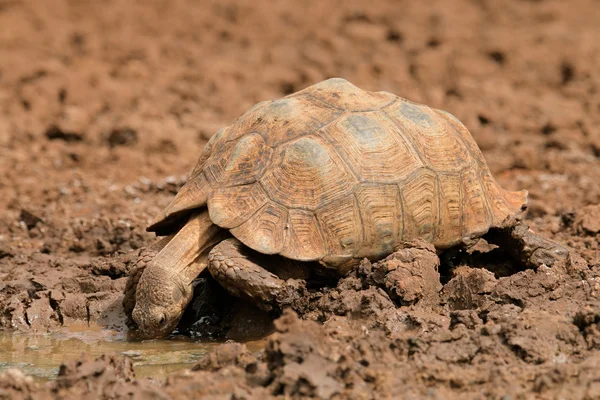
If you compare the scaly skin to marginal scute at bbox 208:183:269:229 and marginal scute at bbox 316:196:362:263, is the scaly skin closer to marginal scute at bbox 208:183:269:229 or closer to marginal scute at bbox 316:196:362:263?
marginal scute at bbox 208:183:269:229

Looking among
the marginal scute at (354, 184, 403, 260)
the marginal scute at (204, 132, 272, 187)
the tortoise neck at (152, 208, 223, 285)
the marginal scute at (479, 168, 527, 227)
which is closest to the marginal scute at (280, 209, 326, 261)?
the marginal scute at (354, 184, 403, 260)

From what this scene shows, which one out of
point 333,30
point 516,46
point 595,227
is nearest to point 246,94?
point 333,30

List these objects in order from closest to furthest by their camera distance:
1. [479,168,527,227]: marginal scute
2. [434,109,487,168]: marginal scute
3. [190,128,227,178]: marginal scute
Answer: [190,128,227,178]: marginal scute < [479,168,527,227]: marginal scute < [434,109,487,168]: marginal scute

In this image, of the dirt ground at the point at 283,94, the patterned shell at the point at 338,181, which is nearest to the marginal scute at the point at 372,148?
the patterned shell at the point at 338,181

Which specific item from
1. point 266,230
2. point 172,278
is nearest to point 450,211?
point 266,230

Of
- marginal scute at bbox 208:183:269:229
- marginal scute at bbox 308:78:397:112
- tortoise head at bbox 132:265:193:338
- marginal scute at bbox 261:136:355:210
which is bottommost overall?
tortoise head at bbox 132:265:193:338

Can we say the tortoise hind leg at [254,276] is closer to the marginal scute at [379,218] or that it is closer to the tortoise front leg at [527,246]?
the marginal scute at [379,218]

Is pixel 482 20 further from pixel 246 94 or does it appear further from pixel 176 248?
pixel 176 248
